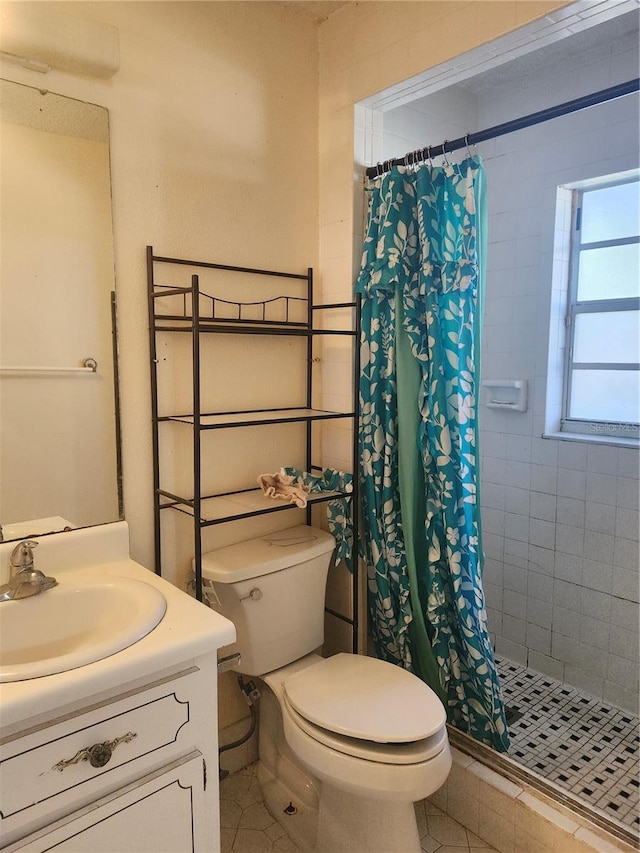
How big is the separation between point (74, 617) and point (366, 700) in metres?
0.75

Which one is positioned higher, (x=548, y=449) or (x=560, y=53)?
(x=560, y=53)

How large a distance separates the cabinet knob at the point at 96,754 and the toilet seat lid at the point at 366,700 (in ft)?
1.78

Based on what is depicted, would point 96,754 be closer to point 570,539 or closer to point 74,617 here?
point 74,617

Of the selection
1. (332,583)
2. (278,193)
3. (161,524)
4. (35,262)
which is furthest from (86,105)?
(332,583)

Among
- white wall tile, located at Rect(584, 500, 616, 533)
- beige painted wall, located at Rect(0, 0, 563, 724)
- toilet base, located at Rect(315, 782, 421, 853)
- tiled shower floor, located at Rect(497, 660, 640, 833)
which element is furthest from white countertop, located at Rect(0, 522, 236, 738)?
white wall tile, located at Rect(584, 500, 616, 533)

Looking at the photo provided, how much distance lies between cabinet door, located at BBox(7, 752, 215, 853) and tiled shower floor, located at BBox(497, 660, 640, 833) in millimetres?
1160

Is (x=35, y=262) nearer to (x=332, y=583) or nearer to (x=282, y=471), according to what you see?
(x=282, y=471)

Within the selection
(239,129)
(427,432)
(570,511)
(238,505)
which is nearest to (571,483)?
(570,511)

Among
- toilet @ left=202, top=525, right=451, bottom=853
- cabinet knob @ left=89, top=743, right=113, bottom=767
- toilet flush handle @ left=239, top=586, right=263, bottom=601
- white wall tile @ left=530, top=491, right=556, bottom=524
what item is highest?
white wall tile @ left=530, top=491, right=556, bottom=524

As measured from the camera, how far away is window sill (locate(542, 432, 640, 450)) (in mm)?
2219

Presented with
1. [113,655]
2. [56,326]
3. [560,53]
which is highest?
[560,53]

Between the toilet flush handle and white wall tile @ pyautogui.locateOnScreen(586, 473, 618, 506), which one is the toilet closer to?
the toilet flush handle

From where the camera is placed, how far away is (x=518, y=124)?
1.59 m

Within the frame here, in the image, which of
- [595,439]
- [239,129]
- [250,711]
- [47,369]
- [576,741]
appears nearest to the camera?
[47,369]
